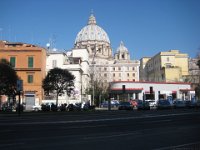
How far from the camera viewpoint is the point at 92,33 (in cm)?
18125

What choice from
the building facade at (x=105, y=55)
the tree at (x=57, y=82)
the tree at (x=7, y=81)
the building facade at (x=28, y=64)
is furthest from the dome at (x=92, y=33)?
the tree at (x=7, y=81)

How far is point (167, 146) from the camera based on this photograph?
1122 cm

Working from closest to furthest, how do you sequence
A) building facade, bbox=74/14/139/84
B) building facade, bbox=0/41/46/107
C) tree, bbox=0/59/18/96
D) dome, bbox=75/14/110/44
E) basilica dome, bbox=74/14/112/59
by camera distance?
tree, bbox=0/59/18/96 → building facade, bbox=0/41/46/107 → building facade, bbox=74/14/139/84 → basilica dome, bbox=74/14/112/59 → dome, bbox=75/14/110/44

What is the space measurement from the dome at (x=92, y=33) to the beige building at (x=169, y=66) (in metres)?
46.8

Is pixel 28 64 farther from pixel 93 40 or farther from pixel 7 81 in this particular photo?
pixel 93 40

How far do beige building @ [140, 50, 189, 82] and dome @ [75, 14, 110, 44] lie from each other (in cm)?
4680

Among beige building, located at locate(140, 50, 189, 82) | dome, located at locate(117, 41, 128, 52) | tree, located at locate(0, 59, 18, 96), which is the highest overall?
dome, located at locate(117, 41, 128, 52)

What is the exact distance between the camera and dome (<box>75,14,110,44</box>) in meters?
180

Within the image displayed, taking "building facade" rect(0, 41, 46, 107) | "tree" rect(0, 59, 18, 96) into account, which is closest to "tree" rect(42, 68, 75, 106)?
"tree" rect(0, 59, 18, 96)

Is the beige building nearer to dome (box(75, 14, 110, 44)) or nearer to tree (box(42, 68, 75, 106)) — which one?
dome (box(75, 14, 110, 44))

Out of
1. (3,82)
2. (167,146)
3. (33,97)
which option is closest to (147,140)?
(167,146)

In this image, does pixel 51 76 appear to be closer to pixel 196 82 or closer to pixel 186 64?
pixel 196 82

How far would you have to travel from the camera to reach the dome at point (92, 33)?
180 meters

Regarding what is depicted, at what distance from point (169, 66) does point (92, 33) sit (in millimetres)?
69609
